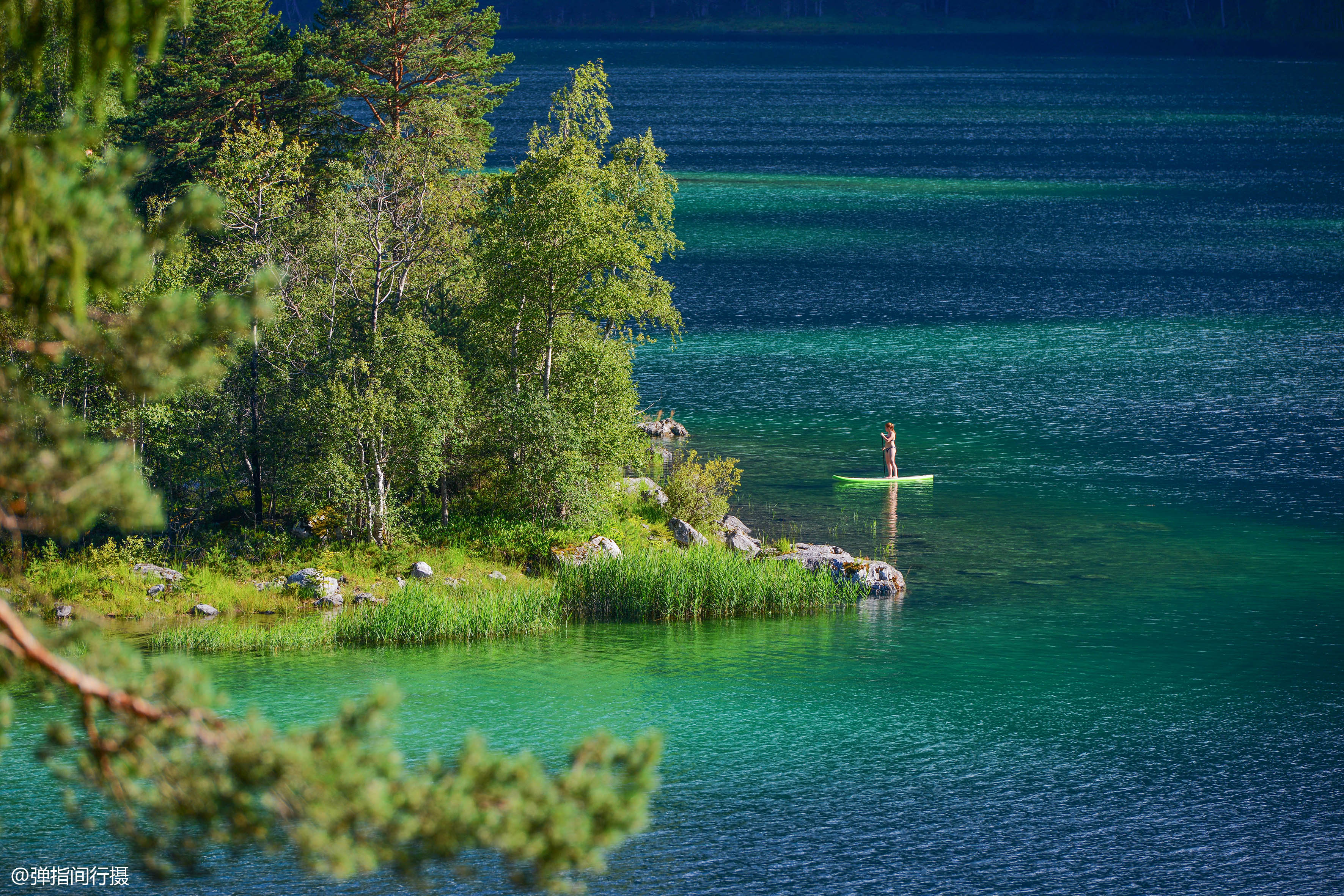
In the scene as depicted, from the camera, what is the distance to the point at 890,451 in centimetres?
5409

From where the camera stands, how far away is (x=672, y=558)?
41.9m

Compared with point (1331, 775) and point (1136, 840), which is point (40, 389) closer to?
point (1136, 840)

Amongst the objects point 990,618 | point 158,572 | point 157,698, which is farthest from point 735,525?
point 157,698

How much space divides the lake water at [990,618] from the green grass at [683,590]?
0.95 m

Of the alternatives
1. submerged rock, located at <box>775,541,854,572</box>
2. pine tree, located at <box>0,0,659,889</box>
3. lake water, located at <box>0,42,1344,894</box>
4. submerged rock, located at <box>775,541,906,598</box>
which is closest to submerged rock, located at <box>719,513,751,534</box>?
lake water, located at <box>0,42,1344,894</box>

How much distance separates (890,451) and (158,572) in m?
27.2

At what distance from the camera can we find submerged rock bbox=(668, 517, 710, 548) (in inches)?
1772

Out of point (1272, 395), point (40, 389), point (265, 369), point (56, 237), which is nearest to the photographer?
point (56, 237)

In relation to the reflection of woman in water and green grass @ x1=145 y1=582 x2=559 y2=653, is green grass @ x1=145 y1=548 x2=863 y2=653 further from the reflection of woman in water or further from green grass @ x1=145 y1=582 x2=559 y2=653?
the reflection of woman in water

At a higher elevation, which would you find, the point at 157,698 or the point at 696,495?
the point at 157,698

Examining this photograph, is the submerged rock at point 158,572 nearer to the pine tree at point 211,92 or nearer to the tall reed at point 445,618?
the tall reed at point 445,618

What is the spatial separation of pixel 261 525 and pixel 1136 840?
1106 inches

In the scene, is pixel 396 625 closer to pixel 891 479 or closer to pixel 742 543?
pixel 742 543

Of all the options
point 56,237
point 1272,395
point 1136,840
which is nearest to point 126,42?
point 56,237
